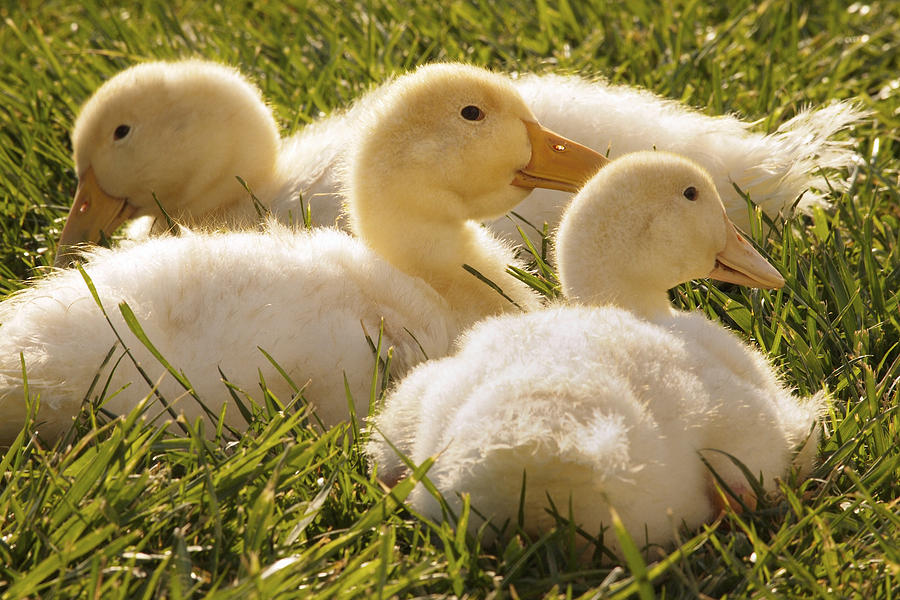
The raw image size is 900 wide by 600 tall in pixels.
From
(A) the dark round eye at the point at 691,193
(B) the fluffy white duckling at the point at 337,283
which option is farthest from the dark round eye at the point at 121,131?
(A) the dark round eye at the point at 691,193

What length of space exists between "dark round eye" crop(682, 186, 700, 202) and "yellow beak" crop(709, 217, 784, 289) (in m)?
0.17

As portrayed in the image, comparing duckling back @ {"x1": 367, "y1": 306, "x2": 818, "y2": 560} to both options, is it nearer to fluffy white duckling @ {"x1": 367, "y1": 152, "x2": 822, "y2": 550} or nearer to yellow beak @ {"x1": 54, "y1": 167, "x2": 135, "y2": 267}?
fluffy white duckling @ {"x1": 367, "y1": 152, "x2": 822, "y2": 550}

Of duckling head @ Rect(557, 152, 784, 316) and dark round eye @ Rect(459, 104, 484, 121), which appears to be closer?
duckling head @ Rect(557, 152, 784, 316)

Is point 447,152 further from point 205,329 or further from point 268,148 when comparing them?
point 268,148

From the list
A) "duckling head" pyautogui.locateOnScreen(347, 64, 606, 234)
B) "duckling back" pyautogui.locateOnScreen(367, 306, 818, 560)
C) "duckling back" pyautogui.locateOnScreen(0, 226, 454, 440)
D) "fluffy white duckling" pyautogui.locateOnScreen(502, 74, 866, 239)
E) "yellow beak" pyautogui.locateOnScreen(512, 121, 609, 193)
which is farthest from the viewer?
"fluffy white duckling" pyautogui.locateOnScreen(502, 74, 866, 239)

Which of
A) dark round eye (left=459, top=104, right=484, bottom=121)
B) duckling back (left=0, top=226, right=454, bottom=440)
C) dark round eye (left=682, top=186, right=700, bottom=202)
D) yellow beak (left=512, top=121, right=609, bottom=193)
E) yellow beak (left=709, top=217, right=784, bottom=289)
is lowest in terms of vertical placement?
duckling back (left=0, top=226, right=454, bottom=440)

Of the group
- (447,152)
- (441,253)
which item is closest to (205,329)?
(441,253)

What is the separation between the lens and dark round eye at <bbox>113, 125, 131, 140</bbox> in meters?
4.84

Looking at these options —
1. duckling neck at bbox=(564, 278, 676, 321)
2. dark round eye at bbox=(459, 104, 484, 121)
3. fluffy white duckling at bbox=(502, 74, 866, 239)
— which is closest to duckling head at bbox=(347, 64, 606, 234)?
dark round eye at bbox=(459, 104, 484, 121)

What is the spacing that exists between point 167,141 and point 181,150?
0.07 m

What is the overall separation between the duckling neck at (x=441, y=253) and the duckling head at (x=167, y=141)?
99 cm

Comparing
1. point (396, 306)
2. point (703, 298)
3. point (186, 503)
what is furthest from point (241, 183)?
point (186, 503)

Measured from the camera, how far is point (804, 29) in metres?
6.62

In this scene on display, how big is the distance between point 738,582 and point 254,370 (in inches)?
55.5
